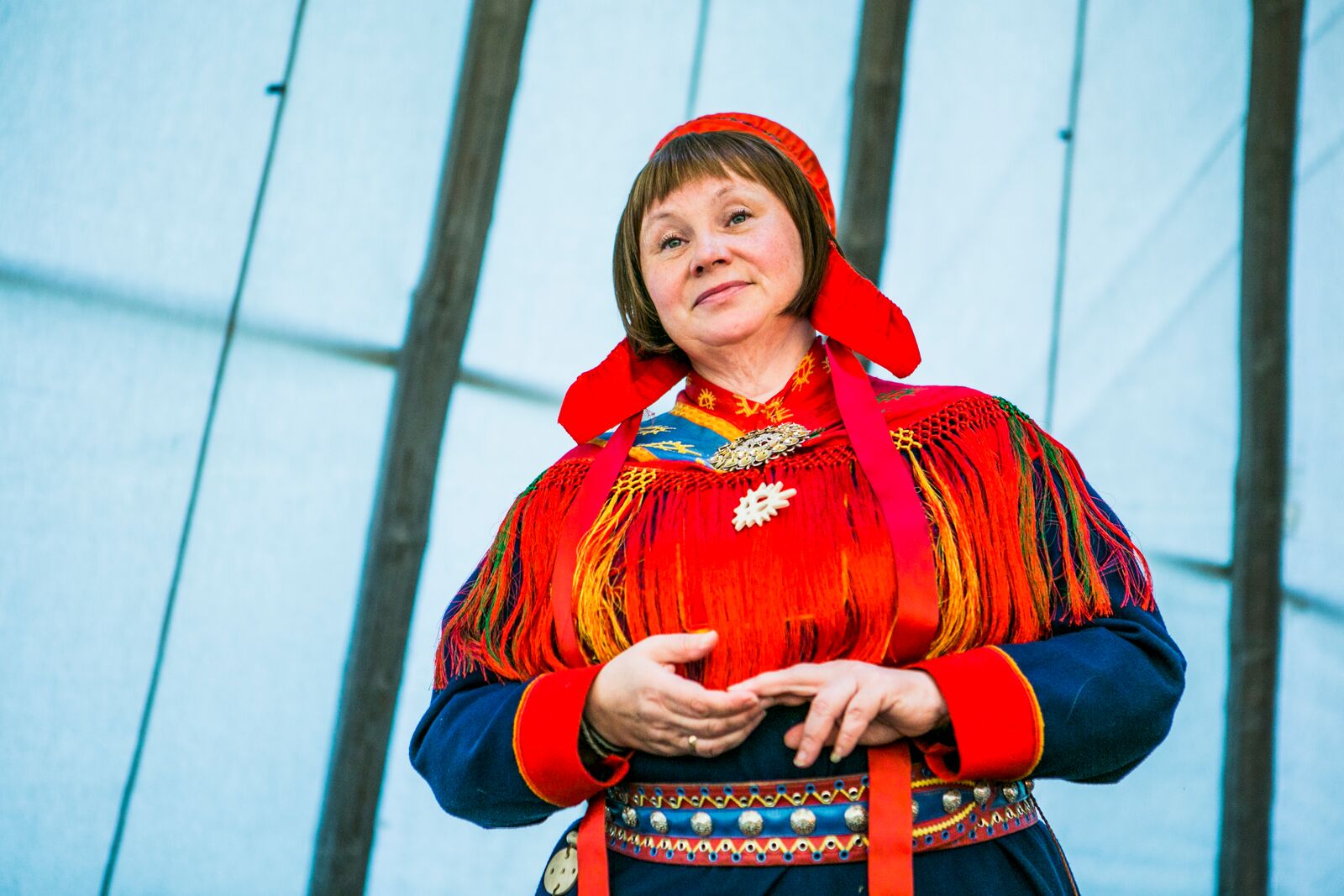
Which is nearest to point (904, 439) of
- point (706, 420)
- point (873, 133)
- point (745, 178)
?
point (706, 420)

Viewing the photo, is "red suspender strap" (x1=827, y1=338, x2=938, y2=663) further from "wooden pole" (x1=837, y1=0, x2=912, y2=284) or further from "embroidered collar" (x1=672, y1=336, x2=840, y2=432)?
"wooden pole" (x1=837, y1=0, x2=912, y2=284)

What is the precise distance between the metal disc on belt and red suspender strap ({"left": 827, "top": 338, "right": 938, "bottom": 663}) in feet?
1.13

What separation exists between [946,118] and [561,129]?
946mm

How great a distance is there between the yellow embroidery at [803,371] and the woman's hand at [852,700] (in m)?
0.37

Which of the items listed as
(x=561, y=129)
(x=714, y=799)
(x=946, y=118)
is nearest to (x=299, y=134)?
(x=561, y=129)

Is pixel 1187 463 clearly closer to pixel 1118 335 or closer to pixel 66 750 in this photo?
pixel 1118 335

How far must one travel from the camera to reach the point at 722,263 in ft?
3.91

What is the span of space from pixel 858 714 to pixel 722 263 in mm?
487

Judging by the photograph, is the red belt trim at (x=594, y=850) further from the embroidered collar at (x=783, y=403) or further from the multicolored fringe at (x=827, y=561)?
the embroidered collar at (x=783, y=403)

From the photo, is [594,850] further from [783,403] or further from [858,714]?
[783,403]

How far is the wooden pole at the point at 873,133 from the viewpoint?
9.21 feet

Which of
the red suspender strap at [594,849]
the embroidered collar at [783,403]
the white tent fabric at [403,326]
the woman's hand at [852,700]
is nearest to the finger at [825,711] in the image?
the woman's hand at [852,700]

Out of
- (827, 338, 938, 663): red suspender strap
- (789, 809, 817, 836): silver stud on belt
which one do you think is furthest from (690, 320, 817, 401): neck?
(789, 809, 817, 836): silver stud on belt

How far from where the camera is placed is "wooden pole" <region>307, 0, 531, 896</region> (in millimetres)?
2348
